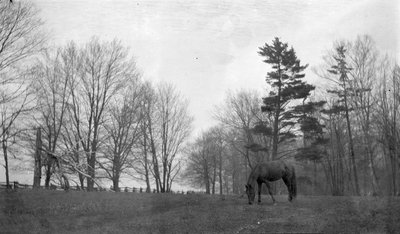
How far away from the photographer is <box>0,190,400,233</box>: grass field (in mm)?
12727

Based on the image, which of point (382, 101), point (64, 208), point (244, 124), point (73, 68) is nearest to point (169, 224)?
point (64, 208)

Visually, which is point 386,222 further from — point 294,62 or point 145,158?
point 145,158

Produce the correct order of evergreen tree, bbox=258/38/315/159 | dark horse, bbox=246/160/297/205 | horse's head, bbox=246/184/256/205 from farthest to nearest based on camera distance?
1. evergreen tree, bbox=258/38/315/159
2. dark horse, bbox=246/160/297/205
3. horse's head, bbox=246/184/256/205

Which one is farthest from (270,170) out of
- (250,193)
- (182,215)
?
(182,215)

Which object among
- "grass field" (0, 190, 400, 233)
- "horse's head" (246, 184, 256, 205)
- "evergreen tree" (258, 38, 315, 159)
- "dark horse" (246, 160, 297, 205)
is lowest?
"grass field" (0, 190, 400, 233)

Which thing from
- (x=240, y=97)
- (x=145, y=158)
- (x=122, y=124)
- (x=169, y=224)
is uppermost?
(x=240, y=97)

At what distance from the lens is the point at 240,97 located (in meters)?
43.6

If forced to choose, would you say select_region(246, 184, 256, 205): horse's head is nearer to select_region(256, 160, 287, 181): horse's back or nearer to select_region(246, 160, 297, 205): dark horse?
select_region(246, 160, 297, 205): dark horse

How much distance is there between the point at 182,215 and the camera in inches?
621

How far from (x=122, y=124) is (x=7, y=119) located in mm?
12060

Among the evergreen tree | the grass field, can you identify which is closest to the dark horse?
the grass field

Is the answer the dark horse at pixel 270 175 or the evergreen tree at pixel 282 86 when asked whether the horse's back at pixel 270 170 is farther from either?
the evergreen tree at pixel 282 86

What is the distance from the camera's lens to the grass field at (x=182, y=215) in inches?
501

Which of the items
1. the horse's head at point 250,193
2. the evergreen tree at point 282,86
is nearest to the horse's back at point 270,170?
the horse's head at point 250,193
